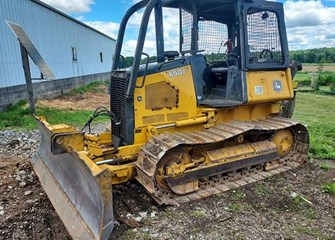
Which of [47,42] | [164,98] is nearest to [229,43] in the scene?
[164,98]

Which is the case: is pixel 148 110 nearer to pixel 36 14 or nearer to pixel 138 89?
pixel 138 89

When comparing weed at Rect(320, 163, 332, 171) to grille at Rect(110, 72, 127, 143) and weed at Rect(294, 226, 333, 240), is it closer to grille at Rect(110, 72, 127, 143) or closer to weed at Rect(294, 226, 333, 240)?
weed at Rect(294, 226, 333, 240)

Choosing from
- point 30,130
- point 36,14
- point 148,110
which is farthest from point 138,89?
point 36,14

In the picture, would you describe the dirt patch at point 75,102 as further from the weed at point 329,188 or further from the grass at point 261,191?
the weed at point 329,188

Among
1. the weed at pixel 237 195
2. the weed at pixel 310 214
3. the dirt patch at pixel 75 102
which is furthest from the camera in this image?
the dirt patch at pixel 75 102

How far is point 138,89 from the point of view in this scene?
14.6ft

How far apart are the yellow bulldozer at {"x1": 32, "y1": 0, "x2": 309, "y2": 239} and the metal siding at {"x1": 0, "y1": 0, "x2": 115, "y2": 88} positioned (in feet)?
24.8

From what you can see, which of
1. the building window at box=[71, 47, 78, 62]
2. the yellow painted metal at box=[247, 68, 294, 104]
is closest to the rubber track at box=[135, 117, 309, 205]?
the yellow painted metal at box=[247, 68, 294, 104]

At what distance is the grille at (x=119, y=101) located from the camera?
14.8 ft

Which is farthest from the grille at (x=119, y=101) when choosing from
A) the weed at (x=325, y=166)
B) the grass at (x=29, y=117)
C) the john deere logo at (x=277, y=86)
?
the grass at (x=29, y=117)

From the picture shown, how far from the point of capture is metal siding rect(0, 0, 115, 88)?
1127 centimetres

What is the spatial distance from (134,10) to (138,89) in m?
1.52

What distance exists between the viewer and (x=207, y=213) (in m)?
3.97

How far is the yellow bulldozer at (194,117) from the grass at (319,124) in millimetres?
1063
